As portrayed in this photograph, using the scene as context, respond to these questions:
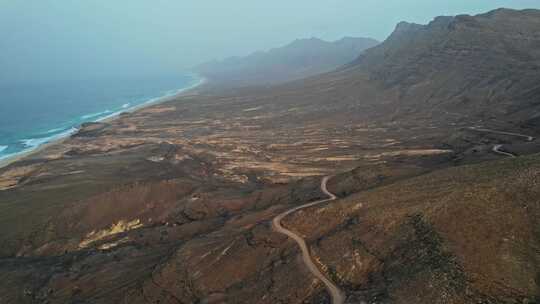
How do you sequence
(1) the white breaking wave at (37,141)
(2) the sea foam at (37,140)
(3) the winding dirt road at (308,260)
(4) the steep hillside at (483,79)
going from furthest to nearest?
(1) the white breaking wave at (37,141), (2) the sea foam at (37,140), (4) the steep hillside at (483,79), (3) the winding dirt road at (308,260)

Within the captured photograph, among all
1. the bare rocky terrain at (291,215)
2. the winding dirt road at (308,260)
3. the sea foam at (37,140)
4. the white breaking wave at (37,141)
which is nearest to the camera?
the winding dirt road at (308,260)

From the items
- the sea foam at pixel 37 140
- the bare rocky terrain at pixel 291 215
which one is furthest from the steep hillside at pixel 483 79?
Answer: the sea foam at pixel 37 140

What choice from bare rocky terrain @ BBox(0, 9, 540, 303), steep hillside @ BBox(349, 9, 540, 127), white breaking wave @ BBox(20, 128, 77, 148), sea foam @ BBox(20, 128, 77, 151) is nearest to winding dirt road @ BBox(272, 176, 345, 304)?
bare rocky terrain @ BBox(0, 9, 540, 303)

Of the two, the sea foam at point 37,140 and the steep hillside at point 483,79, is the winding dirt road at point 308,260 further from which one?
the sea foam at point 37,140

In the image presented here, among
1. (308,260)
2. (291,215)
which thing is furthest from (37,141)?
(308,260)

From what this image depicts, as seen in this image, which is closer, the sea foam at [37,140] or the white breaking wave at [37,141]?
the sea foam at [37,140]

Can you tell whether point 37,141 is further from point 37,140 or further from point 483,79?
point 483,79

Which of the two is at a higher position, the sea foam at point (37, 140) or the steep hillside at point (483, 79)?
the steep hillside at point (483, 79)

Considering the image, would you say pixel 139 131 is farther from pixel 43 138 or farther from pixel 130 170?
pixel 130 170
